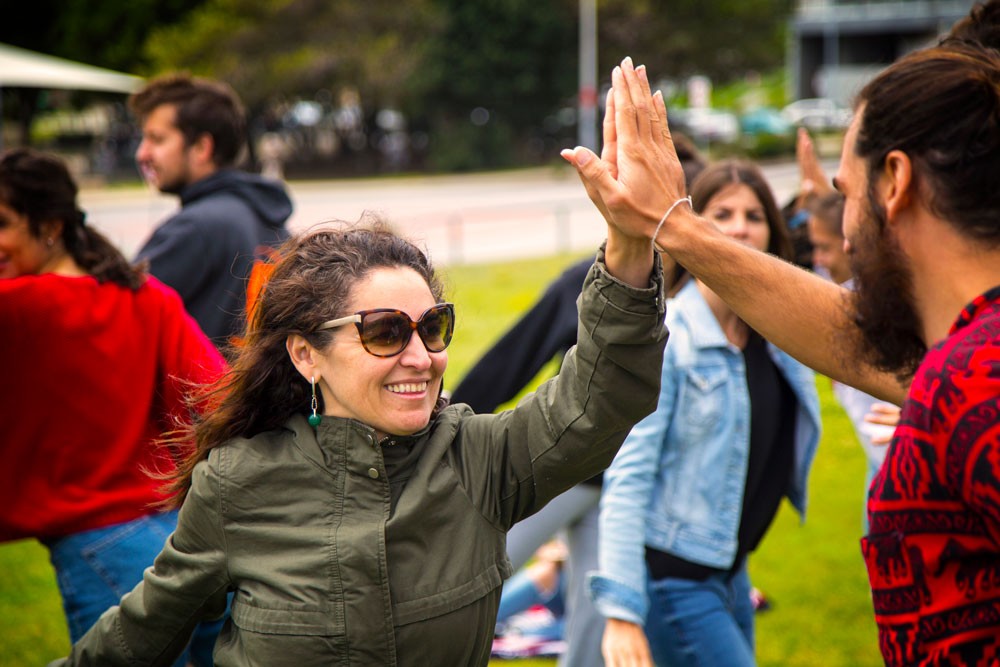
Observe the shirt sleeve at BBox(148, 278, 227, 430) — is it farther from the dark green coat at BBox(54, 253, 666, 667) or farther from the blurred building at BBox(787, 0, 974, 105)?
the blurred building at BBox(787, 0, 974, 105)

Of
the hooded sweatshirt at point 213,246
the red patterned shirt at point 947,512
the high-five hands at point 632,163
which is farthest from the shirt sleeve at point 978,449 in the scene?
the hooded sweatshirt at point 213,246

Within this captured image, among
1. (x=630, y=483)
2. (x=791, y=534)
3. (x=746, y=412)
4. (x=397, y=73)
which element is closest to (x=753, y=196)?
(x=746, y=412)

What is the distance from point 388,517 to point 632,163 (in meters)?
0.89

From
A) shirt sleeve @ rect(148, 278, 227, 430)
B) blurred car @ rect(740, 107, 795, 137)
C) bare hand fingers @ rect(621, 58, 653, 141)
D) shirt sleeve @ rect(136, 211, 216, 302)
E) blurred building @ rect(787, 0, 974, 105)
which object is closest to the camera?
bare hand fingers @ rect(621, 58, 653, 141)

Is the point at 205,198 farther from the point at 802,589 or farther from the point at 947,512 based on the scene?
the point at 947,512

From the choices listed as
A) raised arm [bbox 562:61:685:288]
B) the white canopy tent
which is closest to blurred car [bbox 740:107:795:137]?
the white canopy tent

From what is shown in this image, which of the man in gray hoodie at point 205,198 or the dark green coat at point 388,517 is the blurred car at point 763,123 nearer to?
the man in gray hoodie at point 205,198

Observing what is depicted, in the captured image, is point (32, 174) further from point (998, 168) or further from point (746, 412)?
point (998, 168)

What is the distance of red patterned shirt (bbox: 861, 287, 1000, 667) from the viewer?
1735mm

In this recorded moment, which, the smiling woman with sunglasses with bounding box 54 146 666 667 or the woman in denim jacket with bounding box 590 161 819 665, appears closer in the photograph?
the smiling woman with sunglasses with bounding box 54 146 666 667

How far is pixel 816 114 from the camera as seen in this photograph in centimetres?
4584

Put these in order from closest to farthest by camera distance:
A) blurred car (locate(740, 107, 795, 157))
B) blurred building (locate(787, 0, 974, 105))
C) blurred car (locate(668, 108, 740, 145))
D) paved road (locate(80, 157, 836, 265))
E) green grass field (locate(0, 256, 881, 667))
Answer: green grass field (locate(0, 256, 881, 667)), paved road (locate(80, 157, 836, 265)), blurred car (locate(740, 107, 795, 157)), blurred car (locate(668, 108, 740, 145)), blurred building (locate(787, 0, 974, 105))

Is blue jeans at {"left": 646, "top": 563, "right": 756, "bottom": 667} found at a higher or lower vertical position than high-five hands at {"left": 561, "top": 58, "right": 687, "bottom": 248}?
lower

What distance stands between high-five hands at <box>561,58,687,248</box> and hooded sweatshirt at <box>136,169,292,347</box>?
2.55 metres
